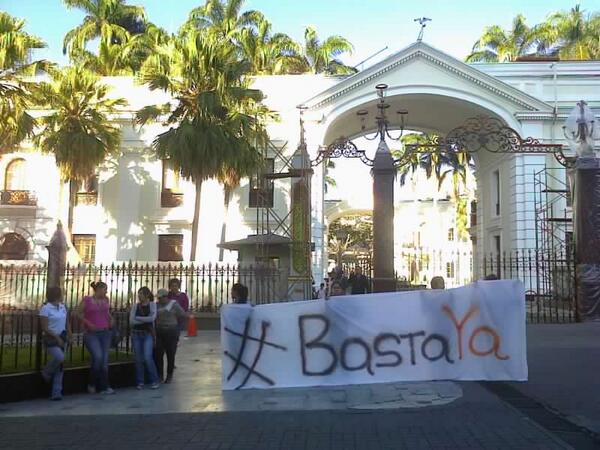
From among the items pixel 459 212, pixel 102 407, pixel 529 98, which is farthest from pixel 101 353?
pixel 459 212

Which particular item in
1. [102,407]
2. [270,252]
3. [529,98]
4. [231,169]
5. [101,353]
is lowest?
[102,407]

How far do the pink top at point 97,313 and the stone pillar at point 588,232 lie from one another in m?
Result: 12.2

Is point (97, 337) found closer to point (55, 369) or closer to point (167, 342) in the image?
point (55, 369)

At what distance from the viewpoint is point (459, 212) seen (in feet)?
170

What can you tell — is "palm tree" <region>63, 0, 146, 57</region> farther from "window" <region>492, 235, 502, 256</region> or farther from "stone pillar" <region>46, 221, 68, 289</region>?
"stone pillar" <region>46, 221, 68, 289</region>

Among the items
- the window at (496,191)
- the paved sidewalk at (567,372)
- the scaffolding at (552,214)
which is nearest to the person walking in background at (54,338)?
the paved sidewalk at (567,372)

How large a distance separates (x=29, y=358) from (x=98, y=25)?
35.9 meters

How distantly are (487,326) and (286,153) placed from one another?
21322 mm

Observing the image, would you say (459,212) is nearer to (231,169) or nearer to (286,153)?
(286,153)

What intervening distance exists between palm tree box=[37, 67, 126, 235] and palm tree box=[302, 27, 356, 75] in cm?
2131

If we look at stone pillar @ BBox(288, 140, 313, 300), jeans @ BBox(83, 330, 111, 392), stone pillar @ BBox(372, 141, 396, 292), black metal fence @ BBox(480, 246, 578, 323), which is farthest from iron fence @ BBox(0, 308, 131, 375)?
black metal fence @ BBox(480, 246, 578, 323)

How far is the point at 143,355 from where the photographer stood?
31.5 feet

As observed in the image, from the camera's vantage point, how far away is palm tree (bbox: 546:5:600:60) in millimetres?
41750

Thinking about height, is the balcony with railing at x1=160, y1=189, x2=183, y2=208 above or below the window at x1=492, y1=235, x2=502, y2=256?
above
